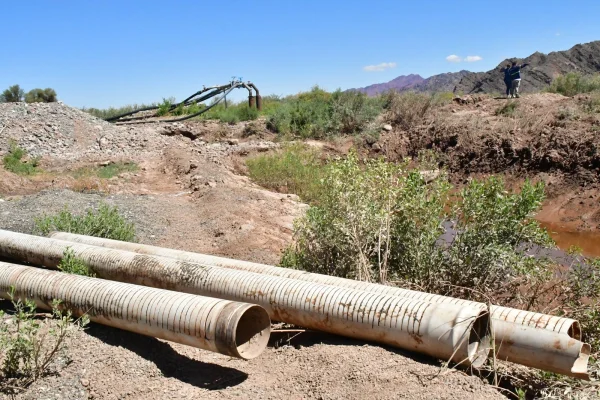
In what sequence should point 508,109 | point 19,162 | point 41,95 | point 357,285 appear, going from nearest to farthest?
point 357,285 < point 19,162 < point 508,109 < point 41,95

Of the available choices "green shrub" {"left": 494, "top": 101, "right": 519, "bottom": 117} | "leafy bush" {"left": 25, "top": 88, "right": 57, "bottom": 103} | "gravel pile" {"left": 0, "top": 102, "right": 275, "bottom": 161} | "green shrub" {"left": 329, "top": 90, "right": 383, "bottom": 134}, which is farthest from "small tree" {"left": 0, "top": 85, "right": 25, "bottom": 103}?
"green shrub" {"left": 494, "top": 101, "right": 519, "bottom": 117}

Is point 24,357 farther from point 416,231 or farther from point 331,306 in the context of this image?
point 416,231

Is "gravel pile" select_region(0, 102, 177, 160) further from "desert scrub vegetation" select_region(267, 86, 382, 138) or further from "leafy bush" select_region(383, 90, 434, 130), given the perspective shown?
"leafy bush" select_region(383, 90, 434, 130)

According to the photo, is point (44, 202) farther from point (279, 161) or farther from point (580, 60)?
point (580, 60)

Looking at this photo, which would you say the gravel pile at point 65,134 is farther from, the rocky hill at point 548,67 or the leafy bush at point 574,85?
the rocky hill at point 548,67

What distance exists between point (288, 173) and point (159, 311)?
981cm

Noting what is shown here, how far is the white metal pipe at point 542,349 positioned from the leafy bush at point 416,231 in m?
1.40

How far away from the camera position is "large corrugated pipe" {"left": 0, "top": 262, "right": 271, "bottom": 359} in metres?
3.94

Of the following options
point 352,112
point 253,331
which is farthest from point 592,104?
point 253,331

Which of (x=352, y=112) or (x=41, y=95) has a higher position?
(x=41, y=95)

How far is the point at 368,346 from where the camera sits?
4.11 metres

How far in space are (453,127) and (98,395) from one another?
1555cm

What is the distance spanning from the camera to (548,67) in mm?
38750

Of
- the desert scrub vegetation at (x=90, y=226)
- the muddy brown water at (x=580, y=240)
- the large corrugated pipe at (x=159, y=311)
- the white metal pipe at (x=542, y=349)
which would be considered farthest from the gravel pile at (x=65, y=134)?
the white metal pipe at (x=542, y=349)
